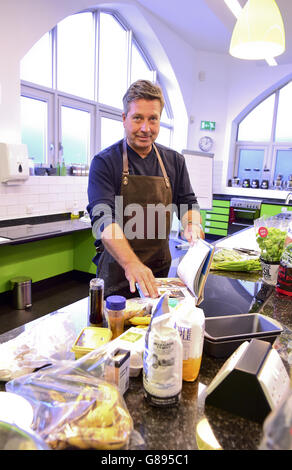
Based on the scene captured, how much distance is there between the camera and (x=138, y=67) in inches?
245

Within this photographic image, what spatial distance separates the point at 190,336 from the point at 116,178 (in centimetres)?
114

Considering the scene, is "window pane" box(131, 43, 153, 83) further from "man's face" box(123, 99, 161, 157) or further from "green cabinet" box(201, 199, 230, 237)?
"man's face" box(123, 99, 161, 157)

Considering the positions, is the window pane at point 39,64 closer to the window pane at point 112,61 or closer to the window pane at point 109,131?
the window pane at point 112,61

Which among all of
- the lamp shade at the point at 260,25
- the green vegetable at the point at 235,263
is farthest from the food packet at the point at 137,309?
the lamp shade at the point at 260,25

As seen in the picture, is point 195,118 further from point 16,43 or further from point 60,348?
point 60,348

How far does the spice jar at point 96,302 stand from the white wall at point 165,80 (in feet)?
9.07

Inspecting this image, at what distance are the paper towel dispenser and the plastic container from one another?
2828mm

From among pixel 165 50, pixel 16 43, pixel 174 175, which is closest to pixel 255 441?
pixel 174 175

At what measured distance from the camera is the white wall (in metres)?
3.53

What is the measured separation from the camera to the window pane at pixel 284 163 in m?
7.36

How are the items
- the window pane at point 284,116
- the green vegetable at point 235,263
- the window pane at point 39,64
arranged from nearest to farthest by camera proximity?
the green vegetable at point 235,263
the window pane at point 39,64
the window pane at point 284,116

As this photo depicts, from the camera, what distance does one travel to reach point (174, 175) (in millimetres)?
2033

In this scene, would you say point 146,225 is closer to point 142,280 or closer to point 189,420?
point 142,280

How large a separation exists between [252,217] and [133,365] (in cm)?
649
